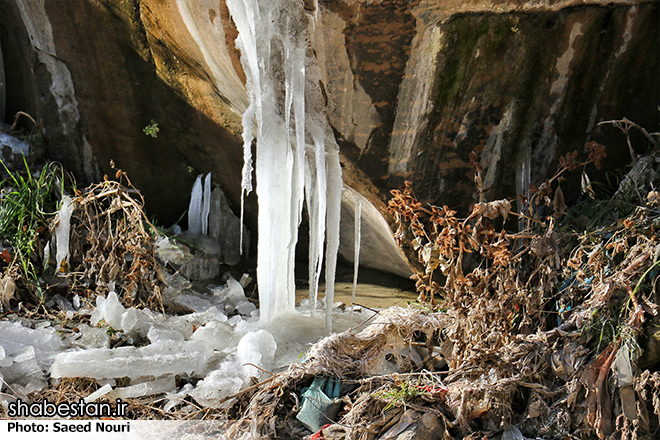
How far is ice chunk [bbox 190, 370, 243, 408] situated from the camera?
2348 millimetres

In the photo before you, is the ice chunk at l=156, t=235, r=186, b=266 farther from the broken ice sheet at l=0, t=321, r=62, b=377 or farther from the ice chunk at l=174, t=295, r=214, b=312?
the broken ice sheet at l=0, t=321, r=62, b=377

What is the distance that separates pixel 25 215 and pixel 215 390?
2.19 metres

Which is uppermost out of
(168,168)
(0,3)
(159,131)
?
(0,3)

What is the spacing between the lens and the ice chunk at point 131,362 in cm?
243

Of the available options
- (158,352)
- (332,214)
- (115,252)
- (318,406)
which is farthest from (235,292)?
(318,406)

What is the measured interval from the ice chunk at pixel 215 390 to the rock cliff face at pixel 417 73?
1.47 meters

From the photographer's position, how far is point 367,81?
2924mm

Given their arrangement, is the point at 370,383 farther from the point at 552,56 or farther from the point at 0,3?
the point at 0,3

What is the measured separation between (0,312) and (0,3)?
2500mm

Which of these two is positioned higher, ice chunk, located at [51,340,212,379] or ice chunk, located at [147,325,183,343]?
ice chunk, located at [147,325,183,343]

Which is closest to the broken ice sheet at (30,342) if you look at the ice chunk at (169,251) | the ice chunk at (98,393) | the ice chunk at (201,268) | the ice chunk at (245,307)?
the ice chunk at (98,393)

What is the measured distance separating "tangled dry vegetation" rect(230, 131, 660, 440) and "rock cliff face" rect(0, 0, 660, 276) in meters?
0.65

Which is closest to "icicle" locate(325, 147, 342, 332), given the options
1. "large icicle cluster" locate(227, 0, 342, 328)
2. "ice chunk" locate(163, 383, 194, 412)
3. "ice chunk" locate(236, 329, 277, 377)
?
"large icicle cluster" locate(227, 0, 342, 328)

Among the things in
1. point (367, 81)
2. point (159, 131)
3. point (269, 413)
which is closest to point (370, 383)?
point (269, 413)
